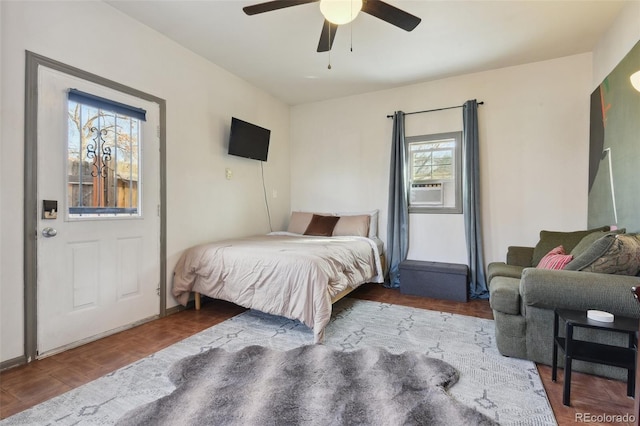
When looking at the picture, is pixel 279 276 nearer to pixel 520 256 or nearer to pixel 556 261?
pixel 556 261

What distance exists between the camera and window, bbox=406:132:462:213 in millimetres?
3959

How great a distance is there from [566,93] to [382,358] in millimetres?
3582

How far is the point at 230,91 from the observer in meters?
3.86

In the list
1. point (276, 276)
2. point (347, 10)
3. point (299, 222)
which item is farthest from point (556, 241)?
point (299, 222)

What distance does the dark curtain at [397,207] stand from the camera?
4.13 metres

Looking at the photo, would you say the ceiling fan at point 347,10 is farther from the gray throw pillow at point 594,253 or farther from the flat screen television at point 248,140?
the gray throw pillow at point 594,253

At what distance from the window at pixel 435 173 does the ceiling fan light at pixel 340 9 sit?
2.49m

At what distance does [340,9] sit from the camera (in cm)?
190

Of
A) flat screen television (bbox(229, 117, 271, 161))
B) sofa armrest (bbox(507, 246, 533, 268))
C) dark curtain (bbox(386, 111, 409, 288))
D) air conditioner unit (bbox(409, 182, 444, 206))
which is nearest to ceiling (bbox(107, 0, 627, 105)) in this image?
flat screen television (bbox(229, 117, 271, 161))

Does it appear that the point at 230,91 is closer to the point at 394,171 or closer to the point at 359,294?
the point at 394,171

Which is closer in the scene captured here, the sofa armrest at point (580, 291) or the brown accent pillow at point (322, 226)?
the sofa armrest at point (580, 291)

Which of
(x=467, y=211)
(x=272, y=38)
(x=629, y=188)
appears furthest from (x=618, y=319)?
(x=272, y=38)

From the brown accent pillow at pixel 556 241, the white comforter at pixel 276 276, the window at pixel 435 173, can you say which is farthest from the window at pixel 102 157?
the brown accent pillow at pixel 556 241

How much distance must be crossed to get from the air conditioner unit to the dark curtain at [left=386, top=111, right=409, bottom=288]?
0.47ft
